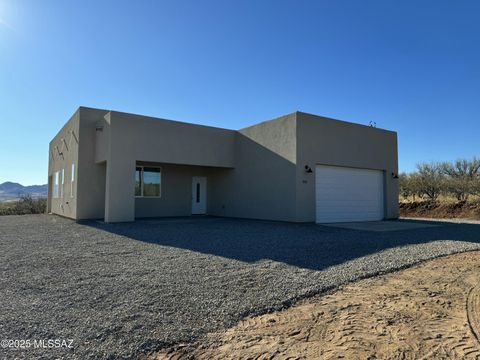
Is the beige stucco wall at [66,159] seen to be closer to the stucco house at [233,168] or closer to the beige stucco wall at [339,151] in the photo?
the stucco house at [233,168]

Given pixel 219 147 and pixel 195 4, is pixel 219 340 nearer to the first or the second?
pixel 195 4

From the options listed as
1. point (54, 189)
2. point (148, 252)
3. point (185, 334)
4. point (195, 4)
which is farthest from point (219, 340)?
point (54, 189)

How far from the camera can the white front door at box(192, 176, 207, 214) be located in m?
16.8

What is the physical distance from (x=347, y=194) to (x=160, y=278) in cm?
1096

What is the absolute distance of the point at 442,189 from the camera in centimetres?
2425

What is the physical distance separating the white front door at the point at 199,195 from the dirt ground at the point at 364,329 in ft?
42.6

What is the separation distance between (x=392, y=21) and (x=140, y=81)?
8.98 m

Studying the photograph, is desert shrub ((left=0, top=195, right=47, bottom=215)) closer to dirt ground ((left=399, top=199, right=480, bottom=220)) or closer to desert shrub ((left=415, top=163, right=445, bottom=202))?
dirt ground ((left=399, top=199, right=480, bottom=220))

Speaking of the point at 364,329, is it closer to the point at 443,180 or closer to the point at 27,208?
the point at 27,208

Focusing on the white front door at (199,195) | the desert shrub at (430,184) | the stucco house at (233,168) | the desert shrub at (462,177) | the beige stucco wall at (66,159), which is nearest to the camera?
the stucco house at (233,168)

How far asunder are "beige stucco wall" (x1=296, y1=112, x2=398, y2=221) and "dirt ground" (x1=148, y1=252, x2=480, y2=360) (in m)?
8.06

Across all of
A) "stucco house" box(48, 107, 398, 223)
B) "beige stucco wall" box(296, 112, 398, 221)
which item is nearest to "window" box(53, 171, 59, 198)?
"stucco house" box(48, 107, 398, 223)

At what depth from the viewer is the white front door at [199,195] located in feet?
55.0

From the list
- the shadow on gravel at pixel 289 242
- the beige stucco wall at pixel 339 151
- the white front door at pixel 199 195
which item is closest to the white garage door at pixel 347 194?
the beige stucco wall at pixel 339 151
